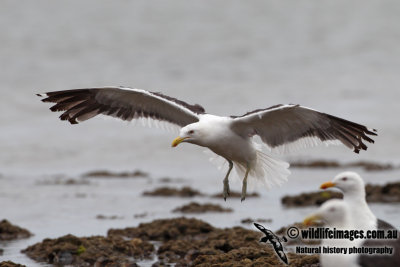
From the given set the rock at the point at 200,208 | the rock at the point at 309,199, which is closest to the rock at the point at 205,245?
the rock at the point at 200,208

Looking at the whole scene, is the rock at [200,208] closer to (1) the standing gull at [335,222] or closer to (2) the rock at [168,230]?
(2) the rock at [168,230]

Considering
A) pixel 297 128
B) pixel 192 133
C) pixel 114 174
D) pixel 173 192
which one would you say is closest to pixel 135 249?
pixel 192 133

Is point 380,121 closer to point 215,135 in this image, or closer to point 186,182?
point 186,182

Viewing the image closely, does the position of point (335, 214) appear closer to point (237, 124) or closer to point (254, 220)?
point (237, 124)

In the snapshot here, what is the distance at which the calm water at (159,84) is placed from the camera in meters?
15.3

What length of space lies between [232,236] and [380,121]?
16.3 meters

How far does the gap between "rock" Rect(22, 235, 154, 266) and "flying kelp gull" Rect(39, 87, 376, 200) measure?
140 cm

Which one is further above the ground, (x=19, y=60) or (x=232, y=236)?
(x=19, y=60)

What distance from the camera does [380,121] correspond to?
83.4ft

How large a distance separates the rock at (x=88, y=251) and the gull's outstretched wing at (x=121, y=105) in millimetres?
1643

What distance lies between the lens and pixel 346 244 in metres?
5.80

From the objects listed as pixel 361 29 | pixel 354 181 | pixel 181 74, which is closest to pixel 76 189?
pixel 354 181

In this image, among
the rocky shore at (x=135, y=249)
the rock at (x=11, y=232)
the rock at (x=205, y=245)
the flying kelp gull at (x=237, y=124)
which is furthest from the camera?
the rock at (x=11, y=232)

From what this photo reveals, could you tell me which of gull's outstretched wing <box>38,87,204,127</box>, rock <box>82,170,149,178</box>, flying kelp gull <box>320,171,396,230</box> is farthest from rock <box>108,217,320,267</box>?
rock <box>82,170,149,178</box>
